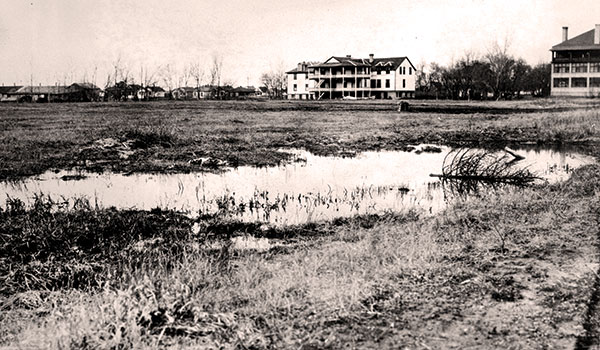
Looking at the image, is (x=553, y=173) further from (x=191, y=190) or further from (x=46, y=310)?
(x=46, y=310)

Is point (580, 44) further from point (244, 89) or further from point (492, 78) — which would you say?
point (244, 89)

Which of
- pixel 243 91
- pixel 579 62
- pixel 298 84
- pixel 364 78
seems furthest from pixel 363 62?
pixel 243 91

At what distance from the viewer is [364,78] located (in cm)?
9581

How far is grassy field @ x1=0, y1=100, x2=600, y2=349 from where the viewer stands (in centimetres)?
547

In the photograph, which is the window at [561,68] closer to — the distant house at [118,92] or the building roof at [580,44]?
the building roof at [580,44]

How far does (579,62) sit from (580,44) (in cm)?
238

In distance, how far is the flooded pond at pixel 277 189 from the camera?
1335cm

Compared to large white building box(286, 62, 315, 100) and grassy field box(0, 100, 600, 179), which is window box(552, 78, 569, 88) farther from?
large white building box(286, 62, 315, 100)

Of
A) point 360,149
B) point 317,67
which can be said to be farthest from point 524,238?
point 317,67

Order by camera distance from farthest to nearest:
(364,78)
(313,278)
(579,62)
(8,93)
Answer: (8,93)
(364,78)
(579,62)
(313,278)

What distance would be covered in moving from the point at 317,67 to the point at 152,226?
8960 centimetres

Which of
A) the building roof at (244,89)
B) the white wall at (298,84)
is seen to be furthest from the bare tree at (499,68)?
the building roof at (244,89)

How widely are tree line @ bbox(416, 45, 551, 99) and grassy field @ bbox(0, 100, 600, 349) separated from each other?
59783mm

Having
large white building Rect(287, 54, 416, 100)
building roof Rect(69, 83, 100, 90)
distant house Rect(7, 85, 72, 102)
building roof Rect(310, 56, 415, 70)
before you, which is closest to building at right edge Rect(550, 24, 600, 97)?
large white building Rect(287, 54, 416, 100)
